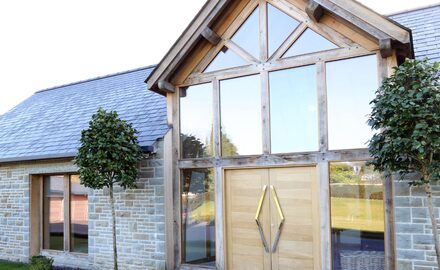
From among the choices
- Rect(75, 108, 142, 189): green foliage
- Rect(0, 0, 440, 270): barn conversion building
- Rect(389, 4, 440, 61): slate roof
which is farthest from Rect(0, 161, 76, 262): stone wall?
Rect(389, 4, 440, 61): slate roof

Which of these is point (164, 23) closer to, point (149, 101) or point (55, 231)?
point (149, 101)

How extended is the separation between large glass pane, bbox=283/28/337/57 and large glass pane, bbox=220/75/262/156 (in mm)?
852

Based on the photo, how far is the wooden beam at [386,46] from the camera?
6434 mm

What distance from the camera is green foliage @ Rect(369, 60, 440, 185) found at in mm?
5367

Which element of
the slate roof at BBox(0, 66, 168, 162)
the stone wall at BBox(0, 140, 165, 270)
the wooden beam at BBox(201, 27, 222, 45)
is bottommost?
the stone wall at BBox(0, 140, 165, 270)

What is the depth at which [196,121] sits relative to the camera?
335 inches

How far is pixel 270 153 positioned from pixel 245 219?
4.45 ft

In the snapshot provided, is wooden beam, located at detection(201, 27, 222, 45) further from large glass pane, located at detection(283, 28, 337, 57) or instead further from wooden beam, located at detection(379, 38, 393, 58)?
wooden beam, located at detection(379, 38, 393, 58)

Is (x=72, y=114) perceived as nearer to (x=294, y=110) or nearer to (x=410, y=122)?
(x=294, y=110)

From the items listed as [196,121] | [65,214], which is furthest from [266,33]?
[65,214]

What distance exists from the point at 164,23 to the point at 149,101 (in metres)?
Answer: 13.8

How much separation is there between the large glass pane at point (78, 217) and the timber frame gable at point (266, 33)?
3911 millimetres

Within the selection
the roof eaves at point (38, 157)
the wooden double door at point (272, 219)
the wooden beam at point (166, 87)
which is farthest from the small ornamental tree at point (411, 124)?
the roof eaves at point (38, 157)

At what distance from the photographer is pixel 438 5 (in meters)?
10.4
